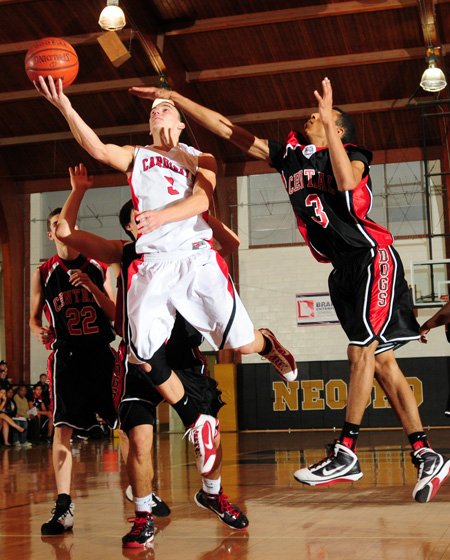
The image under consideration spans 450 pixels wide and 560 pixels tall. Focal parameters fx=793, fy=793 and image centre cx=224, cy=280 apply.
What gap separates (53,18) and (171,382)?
14242 millimetres

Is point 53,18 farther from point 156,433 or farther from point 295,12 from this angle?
point 156,433

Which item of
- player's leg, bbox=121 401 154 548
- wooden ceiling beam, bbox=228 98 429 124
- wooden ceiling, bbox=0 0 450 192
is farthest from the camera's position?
wooden ceiling beam, bbox=228 98 429 124

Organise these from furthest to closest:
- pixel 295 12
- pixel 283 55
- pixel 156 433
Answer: pixel 156 433 < pixel 283 55 < pixel 295 12

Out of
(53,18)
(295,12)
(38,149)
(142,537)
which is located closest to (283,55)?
(295,12)

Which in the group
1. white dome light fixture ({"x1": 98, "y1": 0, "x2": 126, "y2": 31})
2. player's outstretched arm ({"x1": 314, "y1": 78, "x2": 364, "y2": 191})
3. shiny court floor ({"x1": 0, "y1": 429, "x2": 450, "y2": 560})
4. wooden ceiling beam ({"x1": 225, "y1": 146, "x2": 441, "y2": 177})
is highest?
white dome light fixture ({"x1": 98, "y1": 0, "x2": 126, "y2": 31})

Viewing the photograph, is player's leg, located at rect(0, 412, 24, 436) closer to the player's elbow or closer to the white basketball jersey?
the player's elbow

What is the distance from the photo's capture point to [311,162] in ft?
16.0

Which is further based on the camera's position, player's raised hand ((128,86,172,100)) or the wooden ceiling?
the wooden ceiling

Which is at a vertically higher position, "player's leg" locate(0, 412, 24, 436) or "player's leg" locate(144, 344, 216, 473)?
"player's leg" locate(144, 344, 216, 473)

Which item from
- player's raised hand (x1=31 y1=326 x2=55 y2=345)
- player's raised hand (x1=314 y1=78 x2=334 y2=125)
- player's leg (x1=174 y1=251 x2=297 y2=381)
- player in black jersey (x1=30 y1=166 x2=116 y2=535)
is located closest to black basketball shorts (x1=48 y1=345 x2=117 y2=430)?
player in black jersey (x1=30 y1=166 x2=116 y2=535)

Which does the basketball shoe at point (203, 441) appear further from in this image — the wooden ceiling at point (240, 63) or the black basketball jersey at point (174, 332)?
the wooden ceiling at point (240, 63)

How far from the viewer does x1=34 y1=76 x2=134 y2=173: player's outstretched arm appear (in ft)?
14.6

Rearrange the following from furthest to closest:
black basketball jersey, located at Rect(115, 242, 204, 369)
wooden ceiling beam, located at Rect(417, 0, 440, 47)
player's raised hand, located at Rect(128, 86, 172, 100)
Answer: wooden ceiling beam, located at Rect(417, 0, 440, 47), player's raised hand, located at Rect(128, 86, 172, 100), black basketball jersey, located at Rect(115, 242, 204, 369)

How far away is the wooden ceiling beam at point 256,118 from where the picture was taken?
63.3ft
